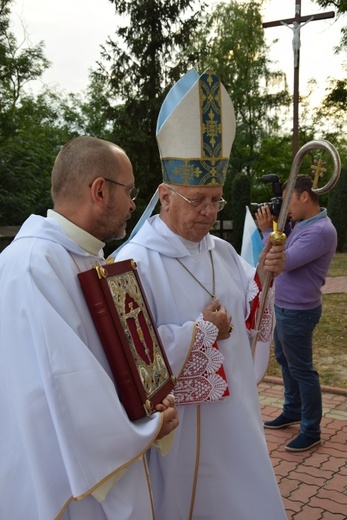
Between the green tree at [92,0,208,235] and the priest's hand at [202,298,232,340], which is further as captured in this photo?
the green tree at [92,0,208,235]

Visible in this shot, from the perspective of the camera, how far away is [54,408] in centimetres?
155

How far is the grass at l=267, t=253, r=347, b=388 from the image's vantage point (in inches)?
245

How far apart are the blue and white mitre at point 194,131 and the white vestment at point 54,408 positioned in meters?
1.18

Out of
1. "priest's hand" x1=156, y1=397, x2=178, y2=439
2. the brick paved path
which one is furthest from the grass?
"priest's hand" x1=156, y1=397, x2=178, y2=439

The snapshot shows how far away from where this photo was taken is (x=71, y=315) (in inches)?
64.6

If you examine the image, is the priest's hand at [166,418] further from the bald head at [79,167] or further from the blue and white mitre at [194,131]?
the blue and white mitre at [194,131]

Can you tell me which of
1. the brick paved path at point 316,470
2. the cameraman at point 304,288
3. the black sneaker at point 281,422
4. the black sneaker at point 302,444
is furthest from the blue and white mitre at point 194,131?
the black sneaker at point 281,422

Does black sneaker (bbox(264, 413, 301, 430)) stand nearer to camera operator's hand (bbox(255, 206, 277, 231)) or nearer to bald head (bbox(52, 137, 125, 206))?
camera operator's hand (bbox(255, 206, 277, 231))

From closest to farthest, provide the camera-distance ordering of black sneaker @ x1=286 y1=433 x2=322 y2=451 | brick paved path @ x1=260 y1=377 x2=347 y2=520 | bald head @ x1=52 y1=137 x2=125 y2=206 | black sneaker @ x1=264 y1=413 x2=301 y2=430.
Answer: bald head @ x1=52 y1=137 x2=125 y2=206
brick paved path @ x1=260 y1=377 x2=347 y2=520
black sneaker @ x1=286 y1=433 x2=322 y2=451
black sneaker @ x1=264 y1=413 x2=301 y2=430

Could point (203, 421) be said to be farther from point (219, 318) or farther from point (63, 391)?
point (63, 391)

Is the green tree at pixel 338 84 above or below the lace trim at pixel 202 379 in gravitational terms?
above

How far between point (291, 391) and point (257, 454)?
2.14m

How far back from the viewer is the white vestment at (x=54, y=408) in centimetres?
157

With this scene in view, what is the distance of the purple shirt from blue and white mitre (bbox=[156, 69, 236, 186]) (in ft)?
4.61
